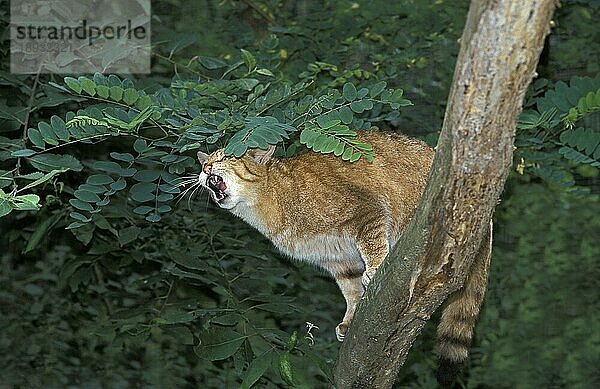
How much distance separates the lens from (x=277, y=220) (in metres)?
3.79

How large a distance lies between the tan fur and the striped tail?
1.11ft

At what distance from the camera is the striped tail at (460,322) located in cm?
327

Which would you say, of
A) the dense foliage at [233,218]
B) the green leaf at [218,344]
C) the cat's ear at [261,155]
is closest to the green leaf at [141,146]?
the dense foliage at [233,218]

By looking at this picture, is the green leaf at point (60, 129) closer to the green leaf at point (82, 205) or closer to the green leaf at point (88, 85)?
the green leaf at point (88, 85)

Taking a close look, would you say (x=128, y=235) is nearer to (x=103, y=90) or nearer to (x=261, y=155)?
(x=261, y=155)

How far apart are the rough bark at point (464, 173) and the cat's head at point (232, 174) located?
94cm

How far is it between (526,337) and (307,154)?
3.46 m

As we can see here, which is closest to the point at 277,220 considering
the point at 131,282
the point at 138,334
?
the point at 138,334

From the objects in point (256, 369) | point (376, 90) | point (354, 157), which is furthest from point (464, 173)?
Result: point (256, 369)

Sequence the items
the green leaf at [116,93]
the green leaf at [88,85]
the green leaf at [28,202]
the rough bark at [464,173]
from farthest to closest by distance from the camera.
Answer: the green leaf at [116,93] → the green leaf at [88,85] → the green leaf at [28,202] → the rough bark at [464,173]

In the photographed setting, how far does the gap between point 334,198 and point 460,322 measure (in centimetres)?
70

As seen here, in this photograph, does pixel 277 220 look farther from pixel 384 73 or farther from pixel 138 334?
pixel 384 73

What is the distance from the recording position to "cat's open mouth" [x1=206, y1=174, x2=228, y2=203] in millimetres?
3620

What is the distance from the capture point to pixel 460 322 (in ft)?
11.0
